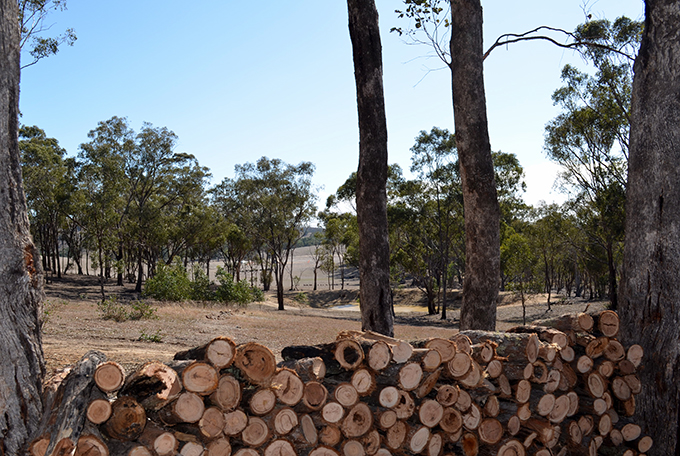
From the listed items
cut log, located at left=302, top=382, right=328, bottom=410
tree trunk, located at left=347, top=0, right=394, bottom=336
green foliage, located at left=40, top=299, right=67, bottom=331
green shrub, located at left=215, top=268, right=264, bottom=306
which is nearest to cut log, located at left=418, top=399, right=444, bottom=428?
cut log, located at left=302, top=382, right=328, bottom=410

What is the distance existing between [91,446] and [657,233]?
15.7ft

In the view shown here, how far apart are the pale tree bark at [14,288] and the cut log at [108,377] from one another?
0.71 meters

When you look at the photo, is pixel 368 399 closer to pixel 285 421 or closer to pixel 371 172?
pixel 285 421

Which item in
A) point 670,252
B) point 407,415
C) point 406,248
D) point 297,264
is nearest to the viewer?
point 407,415

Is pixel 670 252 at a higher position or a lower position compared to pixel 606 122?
lower

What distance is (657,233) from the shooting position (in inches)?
162

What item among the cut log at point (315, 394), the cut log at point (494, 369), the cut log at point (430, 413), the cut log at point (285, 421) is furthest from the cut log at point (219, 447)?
the cut log at point (494, 369)

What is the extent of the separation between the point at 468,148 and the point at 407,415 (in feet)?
12.4

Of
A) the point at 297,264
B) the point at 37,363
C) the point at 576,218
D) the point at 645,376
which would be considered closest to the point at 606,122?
the point at 576,218

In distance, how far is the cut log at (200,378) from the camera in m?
Result: 2.97

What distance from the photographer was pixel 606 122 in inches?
853

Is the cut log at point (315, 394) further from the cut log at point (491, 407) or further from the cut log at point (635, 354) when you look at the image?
the cut log at point (635, 354)

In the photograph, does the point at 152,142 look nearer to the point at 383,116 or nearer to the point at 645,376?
the point at 383,116

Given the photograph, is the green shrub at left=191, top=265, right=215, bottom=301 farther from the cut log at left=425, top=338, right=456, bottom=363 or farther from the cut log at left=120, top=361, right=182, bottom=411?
the cut log at left=425, top=338, right=456, bottom=363
